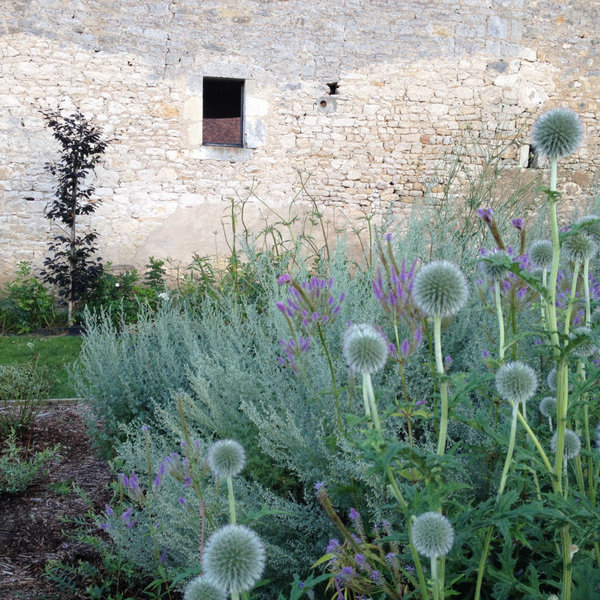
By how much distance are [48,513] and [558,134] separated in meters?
2.87

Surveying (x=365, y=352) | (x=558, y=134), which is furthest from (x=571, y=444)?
(x=558, y=134)

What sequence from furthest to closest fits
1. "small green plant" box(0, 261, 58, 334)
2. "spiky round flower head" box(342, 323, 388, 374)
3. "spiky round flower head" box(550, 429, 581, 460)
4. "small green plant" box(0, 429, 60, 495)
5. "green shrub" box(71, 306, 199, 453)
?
"small green plant" box(0, 261, 58, 334)
"green shrub" box(71, 306, 199, 453)
"small green plant" box(0, 429, 60, 495)
"spiky round flower head" box(550, 429, 581, 460)
"spiky round flower head" box(342, 323, 388, 374)

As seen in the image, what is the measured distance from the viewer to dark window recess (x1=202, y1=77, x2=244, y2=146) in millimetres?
9156

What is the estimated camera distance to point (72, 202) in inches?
324

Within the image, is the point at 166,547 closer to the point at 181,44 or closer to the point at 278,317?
the point at 278,317

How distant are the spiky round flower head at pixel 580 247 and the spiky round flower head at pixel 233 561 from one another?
109 cm

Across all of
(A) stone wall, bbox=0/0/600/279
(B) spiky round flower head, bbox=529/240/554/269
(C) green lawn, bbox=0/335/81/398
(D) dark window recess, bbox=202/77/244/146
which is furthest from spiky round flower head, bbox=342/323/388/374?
(D) dark window recess, bbox=202/77/244/146

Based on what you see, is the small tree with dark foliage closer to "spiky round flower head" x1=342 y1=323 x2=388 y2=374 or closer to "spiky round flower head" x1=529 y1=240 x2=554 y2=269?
"spiky round flower head" x1=529 y1=240 x2=554 y2=269

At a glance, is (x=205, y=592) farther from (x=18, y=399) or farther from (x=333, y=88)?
(x=333, y=88)

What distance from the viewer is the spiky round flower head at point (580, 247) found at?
1653 mm

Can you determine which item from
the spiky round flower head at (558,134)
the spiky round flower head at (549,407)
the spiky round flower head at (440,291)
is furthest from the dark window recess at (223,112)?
the spiky round flower head at (440,291)

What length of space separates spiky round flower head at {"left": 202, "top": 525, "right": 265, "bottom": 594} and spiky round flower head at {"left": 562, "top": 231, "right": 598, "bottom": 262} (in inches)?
42.9

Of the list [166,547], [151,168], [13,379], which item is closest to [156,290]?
[151,168]

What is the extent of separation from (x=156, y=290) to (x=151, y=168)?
1.74 m
